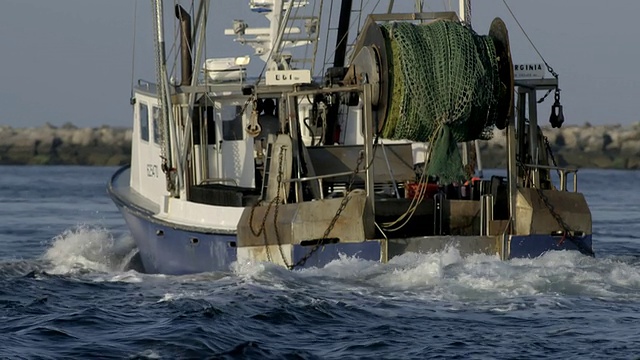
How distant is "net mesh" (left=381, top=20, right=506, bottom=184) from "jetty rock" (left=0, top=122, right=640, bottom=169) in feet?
144

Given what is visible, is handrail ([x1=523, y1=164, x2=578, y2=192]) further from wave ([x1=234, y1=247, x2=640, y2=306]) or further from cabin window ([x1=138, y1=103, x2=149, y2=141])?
cabin window ([x1=138, y1=103, x2=149, y2=141])

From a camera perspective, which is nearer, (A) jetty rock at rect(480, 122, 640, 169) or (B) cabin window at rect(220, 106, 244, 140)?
(B) cabin window at rect(220, 106, 244, 140)

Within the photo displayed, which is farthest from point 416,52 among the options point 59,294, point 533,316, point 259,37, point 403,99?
point 259,37

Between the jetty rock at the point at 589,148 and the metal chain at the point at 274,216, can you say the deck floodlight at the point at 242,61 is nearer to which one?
the metal chain at the point at 274,216

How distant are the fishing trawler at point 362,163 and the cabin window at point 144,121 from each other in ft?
2.90

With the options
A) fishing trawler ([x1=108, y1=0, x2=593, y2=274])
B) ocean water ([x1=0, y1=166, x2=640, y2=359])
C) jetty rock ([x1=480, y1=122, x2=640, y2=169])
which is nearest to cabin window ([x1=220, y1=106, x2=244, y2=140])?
fishing trawler ([x1=108, y1=0, x2=593, y2=274])

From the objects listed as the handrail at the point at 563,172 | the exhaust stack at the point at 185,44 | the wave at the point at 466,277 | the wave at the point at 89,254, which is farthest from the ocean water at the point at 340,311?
the exhaust stack at the point at 185,44

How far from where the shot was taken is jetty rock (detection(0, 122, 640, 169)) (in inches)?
2450

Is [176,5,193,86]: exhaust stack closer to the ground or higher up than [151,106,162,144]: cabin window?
higher up

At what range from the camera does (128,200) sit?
68.8 feet

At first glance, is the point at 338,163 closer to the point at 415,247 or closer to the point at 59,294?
the point at 415,247

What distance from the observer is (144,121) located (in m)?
21.6

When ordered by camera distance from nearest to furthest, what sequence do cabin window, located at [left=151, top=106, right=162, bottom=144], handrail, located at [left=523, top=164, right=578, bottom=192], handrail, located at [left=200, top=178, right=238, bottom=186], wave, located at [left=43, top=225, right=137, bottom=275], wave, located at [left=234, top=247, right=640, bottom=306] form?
wave, located at [left=234, top=247, right=640, bottom=306] < handrail, located at [left=523, top=164, right=578, bottom=192] < handrail, located at [left=200, top=178, right=238, bottom=186] < wave, located at [left=43, top=225, right=137, bottom=275] < cabin window, located at [left=151, top=106, right=162, bottom=144]

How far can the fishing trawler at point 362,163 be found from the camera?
1661cm
